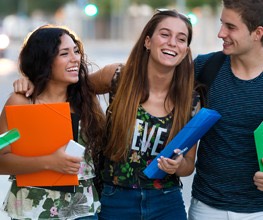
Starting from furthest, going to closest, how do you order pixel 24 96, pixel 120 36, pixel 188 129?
pixel 120 36, pixel 24 96, pixel 188 129

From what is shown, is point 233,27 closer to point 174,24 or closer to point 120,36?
point 174,24

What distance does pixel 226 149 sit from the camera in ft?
11.0

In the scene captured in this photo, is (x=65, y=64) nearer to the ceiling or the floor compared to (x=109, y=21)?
nearer to the ceiling

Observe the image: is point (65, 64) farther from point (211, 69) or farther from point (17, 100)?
point (211, 69)

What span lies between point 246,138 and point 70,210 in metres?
0.94

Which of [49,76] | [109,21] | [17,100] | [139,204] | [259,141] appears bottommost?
[109,21]

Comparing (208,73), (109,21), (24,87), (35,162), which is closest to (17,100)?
(24,87)

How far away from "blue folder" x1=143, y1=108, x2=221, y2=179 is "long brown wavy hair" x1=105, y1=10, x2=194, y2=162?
6.8 inches

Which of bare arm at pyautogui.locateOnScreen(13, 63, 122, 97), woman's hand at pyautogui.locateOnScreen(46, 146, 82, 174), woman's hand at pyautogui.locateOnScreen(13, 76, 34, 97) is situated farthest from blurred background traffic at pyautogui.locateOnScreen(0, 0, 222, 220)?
woman's hand at pyautogui.locateOnScreen(46, 146, 82, 174)

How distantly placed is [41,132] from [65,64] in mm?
384

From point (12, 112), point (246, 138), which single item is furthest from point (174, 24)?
point (12, 112)

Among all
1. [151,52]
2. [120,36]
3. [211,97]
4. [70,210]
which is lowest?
[120,36]

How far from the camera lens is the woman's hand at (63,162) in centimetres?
319

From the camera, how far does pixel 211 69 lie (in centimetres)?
349
